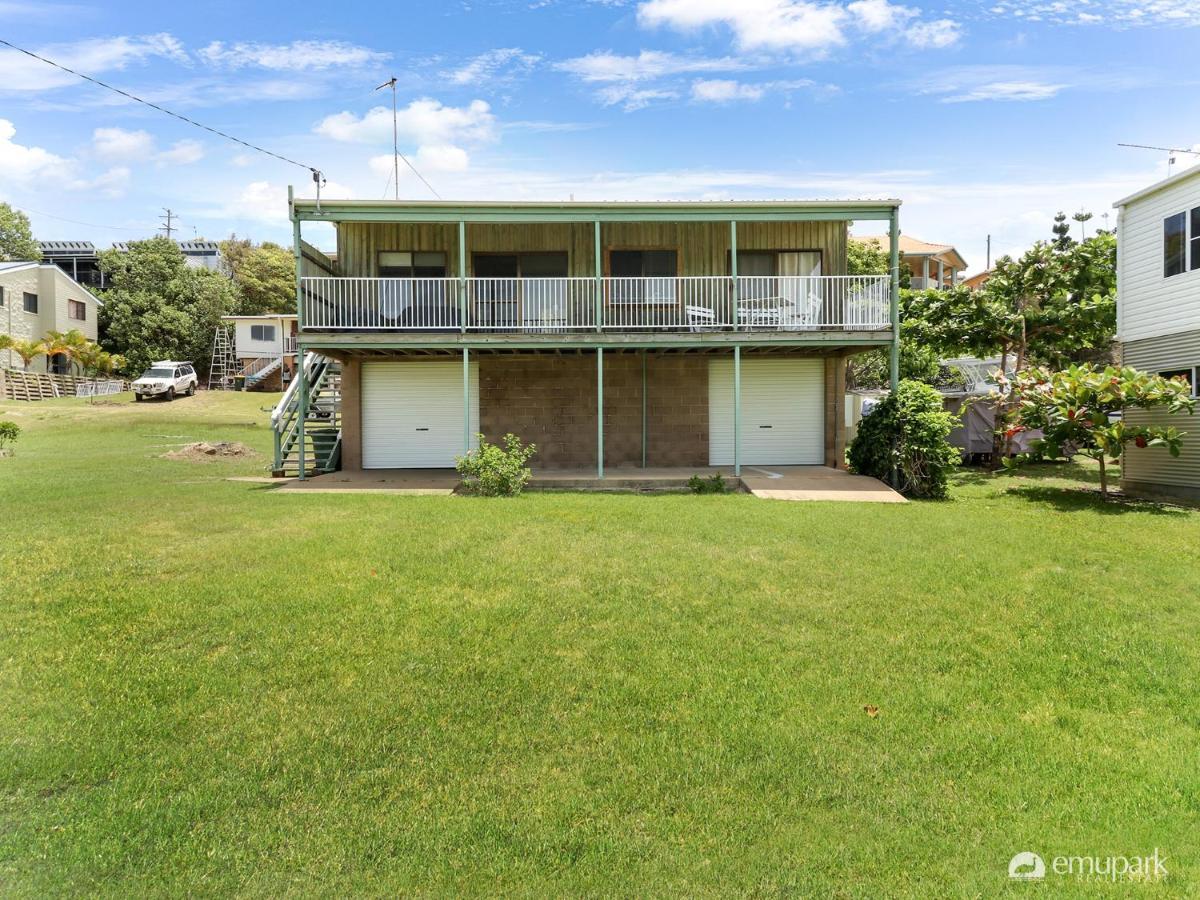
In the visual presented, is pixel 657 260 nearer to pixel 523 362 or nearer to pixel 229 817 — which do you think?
pixel 523 362

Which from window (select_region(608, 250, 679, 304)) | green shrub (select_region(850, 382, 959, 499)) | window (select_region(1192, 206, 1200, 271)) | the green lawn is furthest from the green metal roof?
the green lawn

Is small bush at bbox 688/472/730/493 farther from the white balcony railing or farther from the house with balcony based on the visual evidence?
the white balcony railing

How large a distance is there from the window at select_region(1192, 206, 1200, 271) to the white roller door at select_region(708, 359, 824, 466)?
643 cm

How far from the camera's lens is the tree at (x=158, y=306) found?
37.9 meters

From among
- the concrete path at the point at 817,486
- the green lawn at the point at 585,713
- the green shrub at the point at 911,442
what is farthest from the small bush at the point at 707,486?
the green lawn at the point at 585,713

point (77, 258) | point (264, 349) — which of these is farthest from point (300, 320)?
point (77, 258)

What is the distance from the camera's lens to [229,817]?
3164 millimetres

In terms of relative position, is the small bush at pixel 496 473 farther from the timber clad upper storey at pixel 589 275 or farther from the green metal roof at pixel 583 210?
the green metal roof at pixel 583 210

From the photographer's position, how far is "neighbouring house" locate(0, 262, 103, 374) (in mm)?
32938

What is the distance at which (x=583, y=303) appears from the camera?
15188 mm

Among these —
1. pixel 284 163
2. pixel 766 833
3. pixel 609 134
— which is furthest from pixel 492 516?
pixel 609 134

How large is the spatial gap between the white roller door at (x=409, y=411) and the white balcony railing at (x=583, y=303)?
1130 millimetres

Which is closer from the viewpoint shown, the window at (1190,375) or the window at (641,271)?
the window at (1190,375)

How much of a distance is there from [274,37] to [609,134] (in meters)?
7.82
